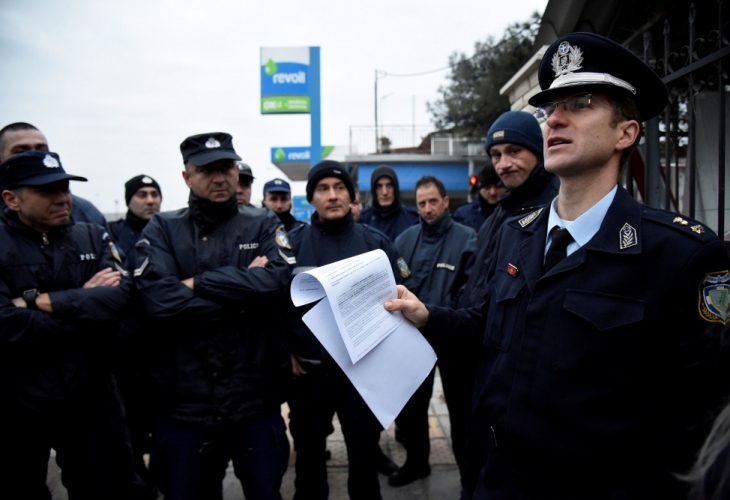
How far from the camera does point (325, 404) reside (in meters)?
2.83

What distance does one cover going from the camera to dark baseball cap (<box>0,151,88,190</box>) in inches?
95.0

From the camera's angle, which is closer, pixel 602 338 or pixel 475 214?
pixel 602 338

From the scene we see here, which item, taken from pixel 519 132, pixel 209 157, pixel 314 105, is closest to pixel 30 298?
pixel 209 157

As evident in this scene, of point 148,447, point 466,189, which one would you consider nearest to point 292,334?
point 148,447

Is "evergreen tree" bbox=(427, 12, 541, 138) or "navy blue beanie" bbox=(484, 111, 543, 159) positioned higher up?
"evergreen tree" bbox=(427, 12, 541, 138)

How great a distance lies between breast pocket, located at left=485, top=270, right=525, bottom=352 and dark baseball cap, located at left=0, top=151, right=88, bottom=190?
2293 millimetres

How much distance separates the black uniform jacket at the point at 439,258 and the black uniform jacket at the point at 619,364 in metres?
1.95

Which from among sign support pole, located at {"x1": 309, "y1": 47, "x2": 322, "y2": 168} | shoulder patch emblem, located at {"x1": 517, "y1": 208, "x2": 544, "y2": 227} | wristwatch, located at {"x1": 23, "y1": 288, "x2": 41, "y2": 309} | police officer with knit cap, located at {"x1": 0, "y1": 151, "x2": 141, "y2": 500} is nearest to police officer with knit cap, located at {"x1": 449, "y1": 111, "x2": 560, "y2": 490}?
shoulder patch emblem, located at {"x1": 517, "y1": 208, "x2": 544, "y2": 227}

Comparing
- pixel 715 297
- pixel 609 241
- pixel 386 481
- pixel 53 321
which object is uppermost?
pixel 609 241

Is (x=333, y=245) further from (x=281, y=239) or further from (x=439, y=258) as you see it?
(x=439, y=258)

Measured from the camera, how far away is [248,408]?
7.82ft

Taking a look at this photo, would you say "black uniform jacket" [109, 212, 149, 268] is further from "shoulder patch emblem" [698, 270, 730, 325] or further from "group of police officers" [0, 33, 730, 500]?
"shoulder patch emblem" [698, 270, 730, 325]

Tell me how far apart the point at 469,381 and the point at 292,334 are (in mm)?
1221

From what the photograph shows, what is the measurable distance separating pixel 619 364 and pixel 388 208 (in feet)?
12.7
